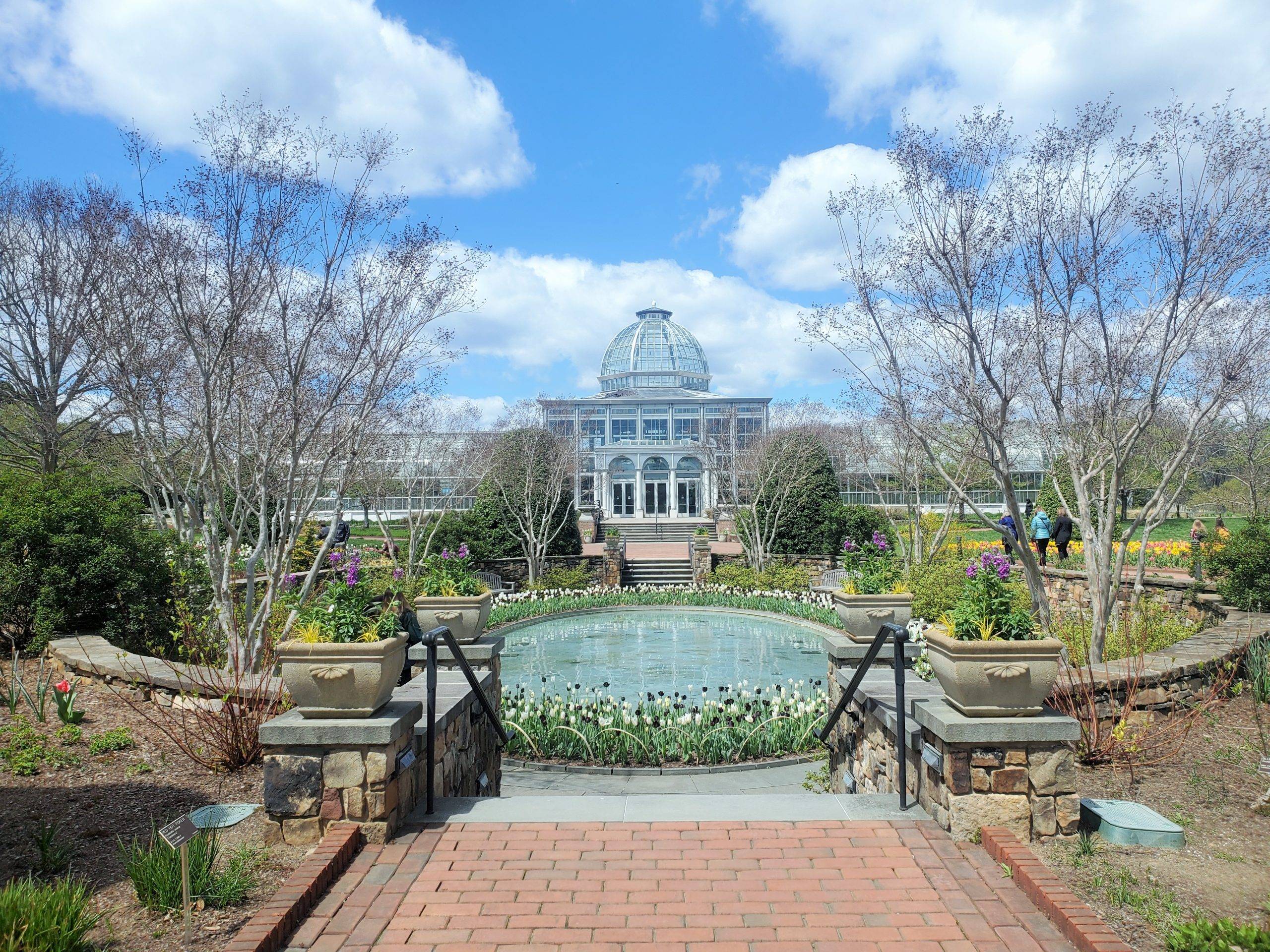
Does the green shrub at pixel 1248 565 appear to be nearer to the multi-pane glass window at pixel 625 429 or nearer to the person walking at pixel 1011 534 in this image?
the person walking at pixel 1011 534

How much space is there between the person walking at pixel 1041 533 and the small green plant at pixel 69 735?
1830 cm

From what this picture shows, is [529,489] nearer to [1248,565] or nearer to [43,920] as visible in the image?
[1248,565]

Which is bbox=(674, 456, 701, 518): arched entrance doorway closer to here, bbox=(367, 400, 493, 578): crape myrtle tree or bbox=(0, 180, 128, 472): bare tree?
bbox=(367, 400, 493, 578): crape myrtle tree

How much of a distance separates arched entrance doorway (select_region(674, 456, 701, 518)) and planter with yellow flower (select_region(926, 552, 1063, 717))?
44.4 metres

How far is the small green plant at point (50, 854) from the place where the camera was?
3.69 metres

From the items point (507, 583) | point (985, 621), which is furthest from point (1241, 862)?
point (507, 583)

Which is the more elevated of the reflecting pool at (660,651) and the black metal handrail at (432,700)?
the black metal handrail at (432,700)

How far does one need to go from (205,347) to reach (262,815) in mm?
5075

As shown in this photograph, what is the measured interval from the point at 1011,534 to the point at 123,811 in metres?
9.38

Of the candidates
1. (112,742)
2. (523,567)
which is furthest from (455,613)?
(523,567)

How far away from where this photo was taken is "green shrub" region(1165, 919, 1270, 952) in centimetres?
290

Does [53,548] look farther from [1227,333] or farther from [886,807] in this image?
[1227,333]

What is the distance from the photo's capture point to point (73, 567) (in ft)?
26.6

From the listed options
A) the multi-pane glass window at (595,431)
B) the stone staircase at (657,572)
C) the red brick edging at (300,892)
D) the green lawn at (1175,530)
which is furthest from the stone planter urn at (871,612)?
the multi-pane glass window at (595,431)
